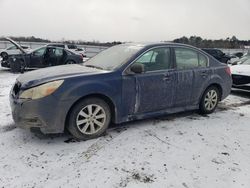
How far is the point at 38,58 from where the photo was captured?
13336 millimetres

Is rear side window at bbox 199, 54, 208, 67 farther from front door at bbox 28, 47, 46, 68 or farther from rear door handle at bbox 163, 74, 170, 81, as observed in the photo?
front door at bbox 28, 47, 46, 68

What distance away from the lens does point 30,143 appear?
14.6ft

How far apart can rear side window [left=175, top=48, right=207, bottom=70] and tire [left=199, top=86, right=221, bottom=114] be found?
0.57 m

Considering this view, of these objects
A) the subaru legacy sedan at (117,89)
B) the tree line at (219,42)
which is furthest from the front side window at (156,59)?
the tree line at (219,42)

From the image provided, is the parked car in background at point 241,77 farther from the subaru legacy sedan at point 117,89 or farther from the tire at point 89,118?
the tire at point 89,118

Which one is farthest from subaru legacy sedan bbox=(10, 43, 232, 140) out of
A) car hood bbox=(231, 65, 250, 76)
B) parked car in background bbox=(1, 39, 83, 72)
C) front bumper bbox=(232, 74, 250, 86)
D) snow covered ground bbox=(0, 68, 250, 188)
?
parked car in background bbox=(1, 39, 83, 72)

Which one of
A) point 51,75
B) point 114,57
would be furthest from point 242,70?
point 51,75

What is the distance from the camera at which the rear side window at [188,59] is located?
18.5ft

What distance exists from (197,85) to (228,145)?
1.58m

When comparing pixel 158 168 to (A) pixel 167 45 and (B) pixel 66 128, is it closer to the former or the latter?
(B) pixel 66 128

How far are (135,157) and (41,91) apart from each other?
1.61 metres

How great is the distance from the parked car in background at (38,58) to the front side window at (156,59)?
8.98 m

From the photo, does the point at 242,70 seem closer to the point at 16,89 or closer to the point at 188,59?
the point at 188,59

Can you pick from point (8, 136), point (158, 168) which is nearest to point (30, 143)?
point (8, 136)
